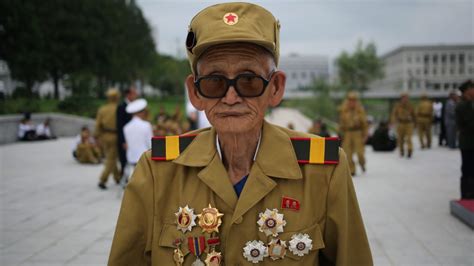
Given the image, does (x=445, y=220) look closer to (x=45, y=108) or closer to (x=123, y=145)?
(x=123, y=145)

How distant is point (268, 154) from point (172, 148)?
47cm

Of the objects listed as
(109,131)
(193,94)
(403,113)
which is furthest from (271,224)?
(403,113)

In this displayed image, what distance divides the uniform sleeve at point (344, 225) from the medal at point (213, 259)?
506mm

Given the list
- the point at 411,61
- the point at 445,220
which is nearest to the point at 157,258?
the point at 445,220

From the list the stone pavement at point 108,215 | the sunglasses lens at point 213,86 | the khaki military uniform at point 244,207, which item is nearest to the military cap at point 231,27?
the sunglasses lens at point 213,86

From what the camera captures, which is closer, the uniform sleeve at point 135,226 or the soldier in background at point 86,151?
the uniform sleeve at point 135,226

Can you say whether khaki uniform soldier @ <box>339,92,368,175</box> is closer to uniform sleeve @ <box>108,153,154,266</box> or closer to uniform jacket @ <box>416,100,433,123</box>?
uniform jacket @ <box>416,100,433,123</box>

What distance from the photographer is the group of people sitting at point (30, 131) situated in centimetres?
1952

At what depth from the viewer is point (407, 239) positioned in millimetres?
5348

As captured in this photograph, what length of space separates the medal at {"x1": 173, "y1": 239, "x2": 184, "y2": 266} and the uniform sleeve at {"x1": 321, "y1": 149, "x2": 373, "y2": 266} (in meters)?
0.67

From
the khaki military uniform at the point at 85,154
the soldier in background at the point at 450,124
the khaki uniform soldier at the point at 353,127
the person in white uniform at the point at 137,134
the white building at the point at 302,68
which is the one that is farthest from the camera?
the white building at the point at 302,68

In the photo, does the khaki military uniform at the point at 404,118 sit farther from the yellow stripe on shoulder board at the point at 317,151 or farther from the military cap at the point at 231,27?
the military cap at the point at 231,27

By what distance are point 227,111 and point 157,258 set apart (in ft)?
2.45

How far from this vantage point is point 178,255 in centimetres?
191
